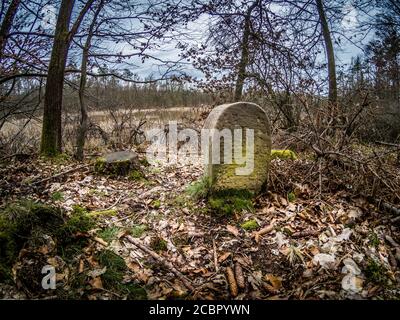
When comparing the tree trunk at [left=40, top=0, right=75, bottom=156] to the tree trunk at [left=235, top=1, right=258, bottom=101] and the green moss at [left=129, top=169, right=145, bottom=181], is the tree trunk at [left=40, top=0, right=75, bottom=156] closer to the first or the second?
the green moss at [left=129, top=169, right=145, bottom=181]

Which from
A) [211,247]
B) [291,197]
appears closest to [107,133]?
[291,197]

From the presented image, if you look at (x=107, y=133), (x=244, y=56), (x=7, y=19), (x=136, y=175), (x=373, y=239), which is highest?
(x=244, y=56)

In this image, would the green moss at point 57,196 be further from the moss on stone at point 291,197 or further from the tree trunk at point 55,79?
the moss on stone at point 291,197

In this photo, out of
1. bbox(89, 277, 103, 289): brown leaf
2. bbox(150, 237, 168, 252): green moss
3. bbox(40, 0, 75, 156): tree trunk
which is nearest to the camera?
bbox(89, 277, 103, 289): brown leaf

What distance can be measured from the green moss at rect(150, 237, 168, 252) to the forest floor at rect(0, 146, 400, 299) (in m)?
0.01

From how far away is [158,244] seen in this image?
3572 mm

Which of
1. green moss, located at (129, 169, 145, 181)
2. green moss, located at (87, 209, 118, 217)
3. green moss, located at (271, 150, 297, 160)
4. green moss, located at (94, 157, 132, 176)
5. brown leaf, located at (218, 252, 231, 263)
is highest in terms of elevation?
green moss, located at (271, 150, 297, 160)

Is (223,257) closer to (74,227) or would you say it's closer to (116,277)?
(116,277)

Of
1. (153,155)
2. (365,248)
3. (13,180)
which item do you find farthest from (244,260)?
(153,155)

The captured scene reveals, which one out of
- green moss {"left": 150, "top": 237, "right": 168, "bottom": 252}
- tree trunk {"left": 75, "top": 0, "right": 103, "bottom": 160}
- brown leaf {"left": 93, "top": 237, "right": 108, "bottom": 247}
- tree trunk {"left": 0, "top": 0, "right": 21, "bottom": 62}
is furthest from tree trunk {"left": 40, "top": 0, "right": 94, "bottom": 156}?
green moss {"left": 150, "top": 237, "right": 168, "bottom": 252}

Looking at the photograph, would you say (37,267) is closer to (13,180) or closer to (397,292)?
(13,180)

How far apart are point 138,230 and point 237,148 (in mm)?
1901

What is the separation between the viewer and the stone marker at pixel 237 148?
14.0 feet

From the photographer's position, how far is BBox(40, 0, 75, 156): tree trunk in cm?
675
